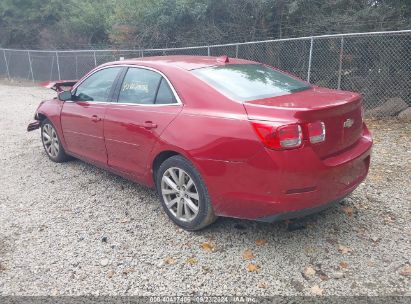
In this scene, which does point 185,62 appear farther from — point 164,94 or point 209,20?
point 209,20

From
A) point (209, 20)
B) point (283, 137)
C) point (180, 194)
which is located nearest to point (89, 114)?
point (180, 194)

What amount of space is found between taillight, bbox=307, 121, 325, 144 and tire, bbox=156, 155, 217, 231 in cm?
102

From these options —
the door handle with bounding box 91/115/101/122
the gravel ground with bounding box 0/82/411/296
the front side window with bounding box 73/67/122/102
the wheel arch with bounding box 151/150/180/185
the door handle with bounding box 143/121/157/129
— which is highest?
Answer: the front side window with bounding box 73/67/122/102

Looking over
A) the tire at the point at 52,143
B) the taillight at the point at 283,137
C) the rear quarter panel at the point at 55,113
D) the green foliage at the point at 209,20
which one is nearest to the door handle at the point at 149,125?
the taillight at the point at 283,137

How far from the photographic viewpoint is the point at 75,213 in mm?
4285

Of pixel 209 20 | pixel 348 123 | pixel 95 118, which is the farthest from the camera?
pixel 209 20

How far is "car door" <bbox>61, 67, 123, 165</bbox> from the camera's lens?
15.2 feet

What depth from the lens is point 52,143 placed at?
5996 mm

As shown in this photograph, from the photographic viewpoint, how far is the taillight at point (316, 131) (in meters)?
3.03

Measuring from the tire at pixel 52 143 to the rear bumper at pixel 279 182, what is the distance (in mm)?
3268

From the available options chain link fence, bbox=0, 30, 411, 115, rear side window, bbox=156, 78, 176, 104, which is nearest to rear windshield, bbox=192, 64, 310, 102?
rear side window, bbox=156, 78, 176, 104

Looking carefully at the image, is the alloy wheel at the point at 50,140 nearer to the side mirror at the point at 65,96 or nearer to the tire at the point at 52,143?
the tire at the point at 52,143

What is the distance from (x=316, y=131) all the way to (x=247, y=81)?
3.43ft

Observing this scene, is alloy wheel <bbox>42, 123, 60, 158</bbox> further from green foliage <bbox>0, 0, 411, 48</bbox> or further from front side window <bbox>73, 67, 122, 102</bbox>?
green foliage <bbox>0, 0, 411, 48</bbox>
